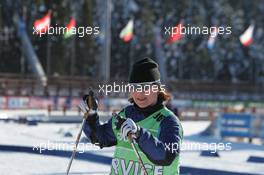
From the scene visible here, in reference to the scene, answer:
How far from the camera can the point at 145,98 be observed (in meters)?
Result: 4.12

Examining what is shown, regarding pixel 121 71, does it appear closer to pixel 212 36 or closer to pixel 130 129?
pixel 212 36

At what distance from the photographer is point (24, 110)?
1457 inches

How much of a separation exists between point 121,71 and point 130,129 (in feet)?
239

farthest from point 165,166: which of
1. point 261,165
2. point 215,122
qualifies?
point 215,122

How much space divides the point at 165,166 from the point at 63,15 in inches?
2273

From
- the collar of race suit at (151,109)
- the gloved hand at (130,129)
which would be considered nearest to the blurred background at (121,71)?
the collar of race suit at (151,109)

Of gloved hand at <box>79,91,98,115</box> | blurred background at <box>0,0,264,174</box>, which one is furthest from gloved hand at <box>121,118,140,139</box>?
blurred background at <box>0,0,264,174</box>

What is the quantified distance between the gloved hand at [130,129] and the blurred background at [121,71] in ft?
21.0

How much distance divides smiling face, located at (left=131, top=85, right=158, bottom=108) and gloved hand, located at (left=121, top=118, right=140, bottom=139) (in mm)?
243

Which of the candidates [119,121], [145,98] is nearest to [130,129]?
[119,121]

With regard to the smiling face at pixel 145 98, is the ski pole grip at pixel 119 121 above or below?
below

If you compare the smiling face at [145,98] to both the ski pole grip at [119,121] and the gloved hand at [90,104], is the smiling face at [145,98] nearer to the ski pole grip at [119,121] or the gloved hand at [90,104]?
the ski pole grip at [119,121]

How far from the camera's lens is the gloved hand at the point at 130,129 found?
3.86 meters

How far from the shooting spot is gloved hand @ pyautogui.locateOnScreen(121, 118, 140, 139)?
386 cm
